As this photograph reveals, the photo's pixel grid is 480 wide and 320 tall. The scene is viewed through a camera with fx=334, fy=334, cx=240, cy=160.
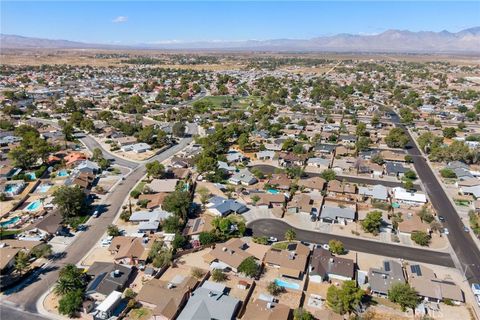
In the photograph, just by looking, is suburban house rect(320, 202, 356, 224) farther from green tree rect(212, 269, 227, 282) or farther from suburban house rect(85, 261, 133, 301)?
suburban house rect(85, 261, 133, 301)

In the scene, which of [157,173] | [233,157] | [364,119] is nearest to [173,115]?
[233,157]

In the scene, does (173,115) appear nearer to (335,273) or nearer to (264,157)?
(264,157)

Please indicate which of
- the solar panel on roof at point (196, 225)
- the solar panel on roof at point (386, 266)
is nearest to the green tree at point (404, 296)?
the solar panel on roof at point (386, 266)

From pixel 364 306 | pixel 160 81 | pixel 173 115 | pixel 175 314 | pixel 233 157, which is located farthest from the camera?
pixel 160 81

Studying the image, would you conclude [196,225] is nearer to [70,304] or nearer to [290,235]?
[290,235]

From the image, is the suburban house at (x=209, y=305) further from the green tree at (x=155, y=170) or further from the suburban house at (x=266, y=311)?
the green tree at (x=155, y=170)

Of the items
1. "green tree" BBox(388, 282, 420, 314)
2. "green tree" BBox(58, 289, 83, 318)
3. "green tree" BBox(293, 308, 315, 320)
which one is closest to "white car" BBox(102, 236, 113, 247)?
"green tree" BBox(58, 289, 83, 318)
